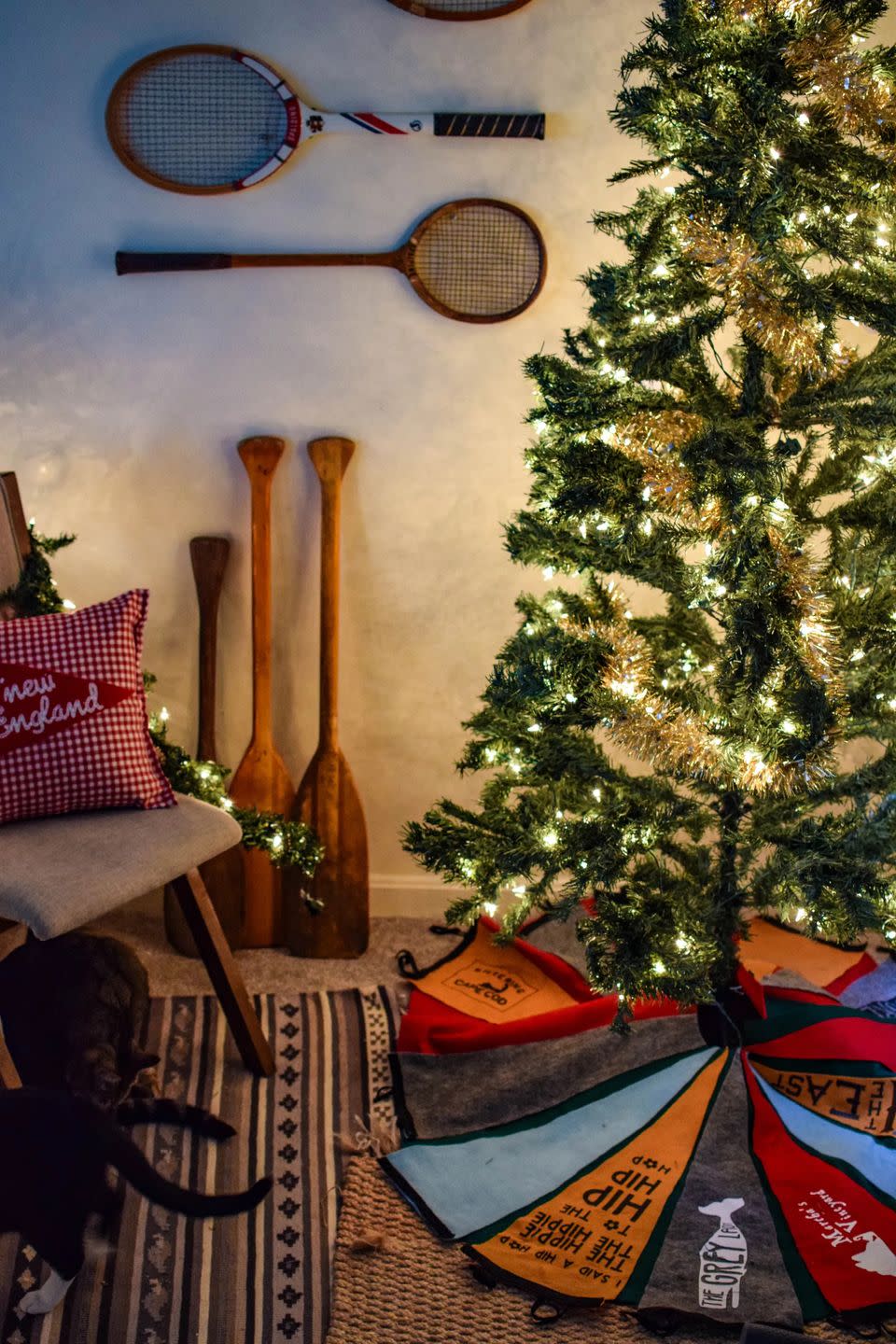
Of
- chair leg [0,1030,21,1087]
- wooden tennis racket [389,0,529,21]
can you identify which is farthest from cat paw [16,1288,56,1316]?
wooden tennis racket [389,0,529,21]

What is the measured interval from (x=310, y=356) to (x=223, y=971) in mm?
1232

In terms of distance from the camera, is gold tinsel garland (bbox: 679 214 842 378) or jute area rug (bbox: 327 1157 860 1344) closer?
jute area rug (bbox: 327 1157 860 1344)

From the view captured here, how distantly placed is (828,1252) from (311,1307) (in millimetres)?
697

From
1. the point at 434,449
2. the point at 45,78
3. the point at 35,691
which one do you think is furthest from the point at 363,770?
the point at 45,78

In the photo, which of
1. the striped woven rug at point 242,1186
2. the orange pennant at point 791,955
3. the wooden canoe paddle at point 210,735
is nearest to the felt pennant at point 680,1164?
the striped woven rug at point 242,1186

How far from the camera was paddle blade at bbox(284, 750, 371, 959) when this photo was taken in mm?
2441

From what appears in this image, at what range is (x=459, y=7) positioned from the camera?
2236 mm

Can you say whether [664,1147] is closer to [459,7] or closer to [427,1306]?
[427,1306]

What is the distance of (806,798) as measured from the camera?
192cm

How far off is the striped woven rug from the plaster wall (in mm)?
594

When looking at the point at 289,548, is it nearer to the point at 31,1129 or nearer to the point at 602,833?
the point at 602,833

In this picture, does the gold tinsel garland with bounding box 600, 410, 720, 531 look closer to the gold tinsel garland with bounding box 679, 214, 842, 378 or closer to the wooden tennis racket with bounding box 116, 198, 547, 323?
the gold tinsel garland with bounding box 679, 214, 842, 378

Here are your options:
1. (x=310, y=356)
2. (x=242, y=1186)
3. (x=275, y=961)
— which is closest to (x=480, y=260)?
(x=310, y=356)

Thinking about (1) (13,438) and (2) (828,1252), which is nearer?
(2) (828,1252)
